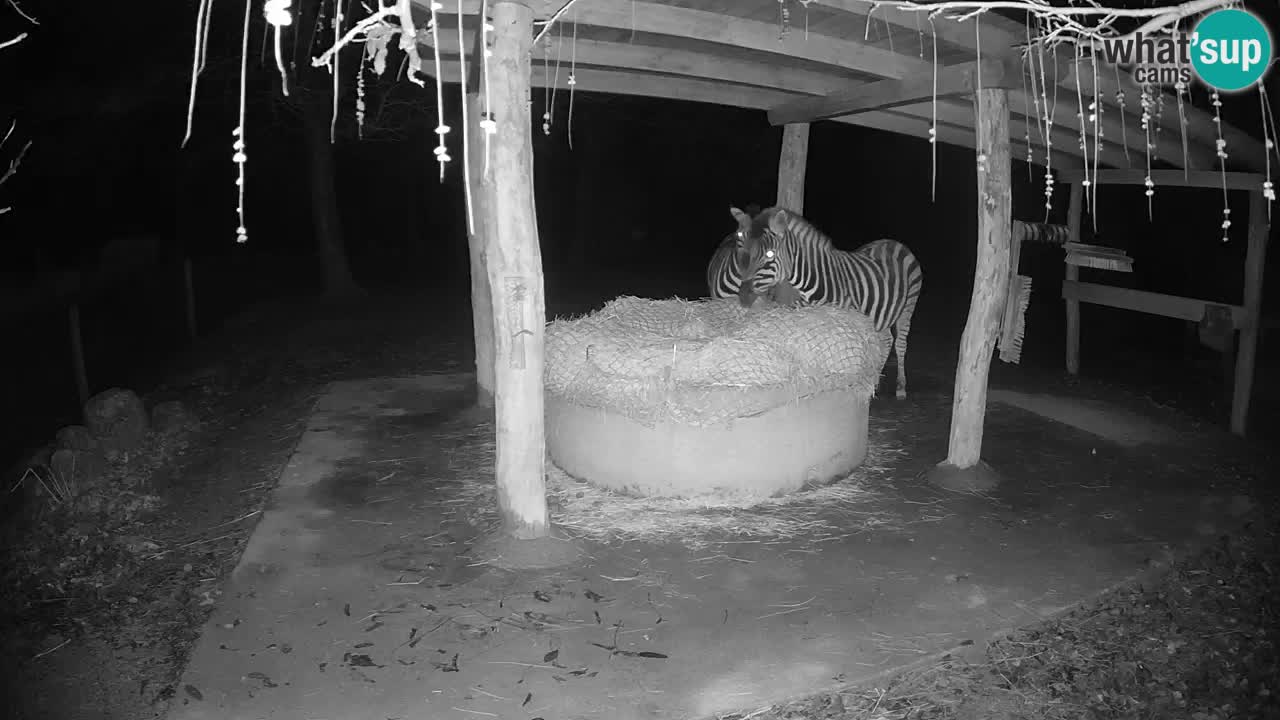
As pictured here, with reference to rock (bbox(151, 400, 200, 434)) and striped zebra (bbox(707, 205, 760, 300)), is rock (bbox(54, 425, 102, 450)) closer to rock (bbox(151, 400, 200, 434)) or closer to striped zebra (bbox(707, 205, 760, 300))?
rock (bbox(151, 400, 200, 434))

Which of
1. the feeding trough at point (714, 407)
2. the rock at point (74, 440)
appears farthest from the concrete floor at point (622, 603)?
the rock at point (74, 440)

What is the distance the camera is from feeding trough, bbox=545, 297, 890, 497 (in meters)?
5.22

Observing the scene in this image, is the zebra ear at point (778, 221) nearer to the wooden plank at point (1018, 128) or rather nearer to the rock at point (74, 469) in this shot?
the wooden plank at point (1018, 128)

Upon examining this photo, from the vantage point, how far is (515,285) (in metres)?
4.32

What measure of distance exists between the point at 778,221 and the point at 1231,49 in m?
3.15

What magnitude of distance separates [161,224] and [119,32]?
10866 mm

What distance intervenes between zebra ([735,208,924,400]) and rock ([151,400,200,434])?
492cm

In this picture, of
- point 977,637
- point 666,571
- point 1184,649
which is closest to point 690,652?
point 666,571

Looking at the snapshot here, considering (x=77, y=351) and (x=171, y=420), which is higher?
(x=77, y=351)

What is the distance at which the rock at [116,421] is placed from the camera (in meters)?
6.74

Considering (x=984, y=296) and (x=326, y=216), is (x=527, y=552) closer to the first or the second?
(x=984, y=296)

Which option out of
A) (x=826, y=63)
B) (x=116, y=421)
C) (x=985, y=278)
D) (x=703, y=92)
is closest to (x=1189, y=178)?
(x=985, y=278)

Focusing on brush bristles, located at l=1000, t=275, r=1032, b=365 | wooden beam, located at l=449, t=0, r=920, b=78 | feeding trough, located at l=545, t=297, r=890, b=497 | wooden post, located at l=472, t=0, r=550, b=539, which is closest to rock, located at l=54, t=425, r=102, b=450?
feeding trough, located at l=545, t=297, r=890, b=497

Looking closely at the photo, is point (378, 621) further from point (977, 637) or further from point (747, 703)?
point (977, 637)
